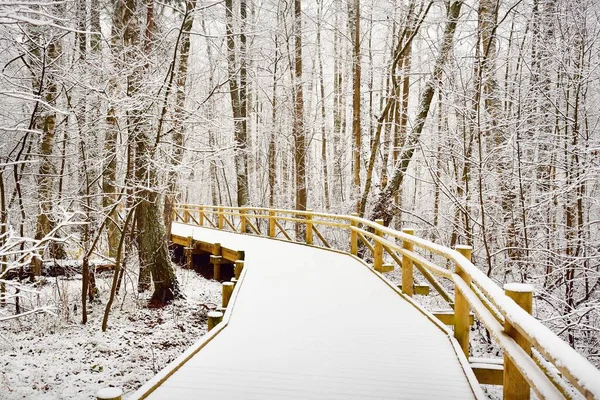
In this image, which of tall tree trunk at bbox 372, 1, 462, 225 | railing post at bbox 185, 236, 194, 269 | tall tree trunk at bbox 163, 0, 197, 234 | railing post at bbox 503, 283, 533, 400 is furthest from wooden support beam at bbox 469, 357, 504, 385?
railing post at bbox 185, 236, 194, 269

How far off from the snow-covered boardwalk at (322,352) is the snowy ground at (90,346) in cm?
241

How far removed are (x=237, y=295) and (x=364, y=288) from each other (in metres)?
2.16

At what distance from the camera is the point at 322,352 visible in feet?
13.6

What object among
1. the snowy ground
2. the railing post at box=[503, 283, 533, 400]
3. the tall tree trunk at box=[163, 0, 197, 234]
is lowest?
the snowy ground

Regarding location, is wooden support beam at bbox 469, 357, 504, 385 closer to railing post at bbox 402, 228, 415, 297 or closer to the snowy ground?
railing post at bbox 402, 228, 415, 297

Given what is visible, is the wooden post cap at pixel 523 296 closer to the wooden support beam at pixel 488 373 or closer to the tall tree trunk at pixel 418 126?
the wooden support beam at pixel 488 373

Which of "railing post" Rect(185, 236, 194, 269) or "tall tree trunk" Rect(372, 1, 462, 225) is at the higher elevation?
"tall tree trunk" Rect(372, 1, 462, 225)

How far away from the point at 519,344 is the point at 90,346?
25.8ft

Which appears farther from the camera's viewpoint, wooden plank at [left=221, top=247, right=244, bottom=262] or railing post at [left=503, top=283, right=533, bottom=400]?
wooden plank at [left=221, top=247, right=244, bottom=262]

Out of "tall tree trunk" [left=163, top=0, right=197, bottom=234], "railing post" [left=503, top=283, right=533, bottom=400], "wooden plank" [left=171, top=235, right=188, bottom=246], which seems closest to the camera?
"railing post" [left=503, top=283, right=533, bottom=400]

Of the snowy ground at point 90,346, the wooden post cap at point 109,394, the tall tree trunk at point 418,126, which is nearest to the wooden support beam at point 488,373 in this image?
the wooden post cap at point 109,394

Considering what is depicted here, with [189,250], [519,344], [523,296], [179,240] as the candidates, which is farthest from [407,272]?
[179,240]

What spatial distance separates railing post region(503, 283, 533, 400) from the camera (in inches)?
102

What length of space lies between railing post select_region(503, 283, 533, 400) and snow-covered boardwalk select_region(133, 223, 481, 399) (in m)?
0.55
